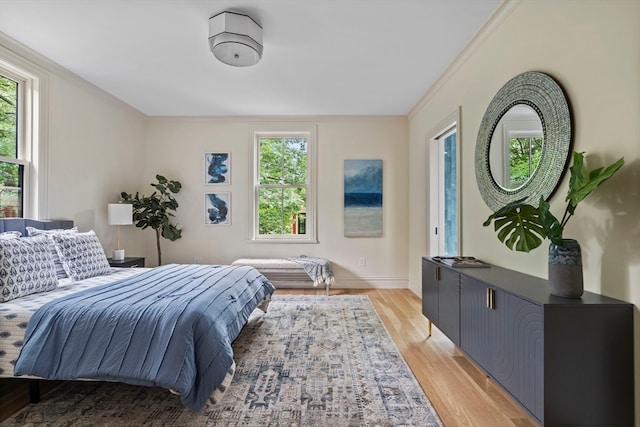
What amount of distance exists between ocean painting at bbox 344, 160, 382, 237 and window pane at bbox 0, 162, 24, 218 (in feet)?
12.3

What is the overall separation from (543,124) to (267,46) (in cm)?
227

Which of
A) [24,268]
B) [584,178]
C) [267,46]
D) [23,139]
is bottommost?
[24,268]

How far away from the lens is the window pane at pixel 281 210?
5066 mm

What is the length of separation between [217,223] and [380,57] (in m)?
3.34

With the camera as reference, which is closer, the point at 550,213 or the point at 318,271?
the point at 550,213

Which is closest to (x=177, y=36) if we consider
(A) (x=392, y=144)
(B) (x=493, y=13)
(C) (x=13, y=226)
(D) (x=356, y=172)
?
(C) (x=13, y=226)

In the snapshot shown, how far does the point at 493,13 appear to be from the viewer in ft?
7.97

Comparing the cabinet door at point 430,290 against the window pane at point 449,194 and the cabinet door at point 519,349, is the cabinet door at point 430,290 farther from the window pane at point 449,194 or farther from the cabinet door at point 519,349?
the window pane at point 449,194

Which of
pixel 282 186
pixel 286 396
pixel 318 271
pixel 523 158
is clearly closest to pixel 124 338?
pixel 286 396

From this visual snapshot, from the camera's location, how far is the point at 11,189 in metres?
2.98

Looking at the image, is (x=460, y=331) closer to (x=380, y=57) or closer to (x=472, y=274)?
(x=472, y=274)

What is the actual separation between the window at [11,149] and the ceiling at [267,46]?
0.45m

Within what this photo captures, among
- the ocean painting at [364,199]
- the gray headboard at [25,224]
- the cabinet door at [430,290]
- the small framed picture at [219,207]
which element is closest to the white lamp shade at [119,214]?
the gray headboard at [25,224]

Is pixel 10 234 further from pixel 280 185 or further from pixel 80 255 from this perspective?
pixel 280 185
